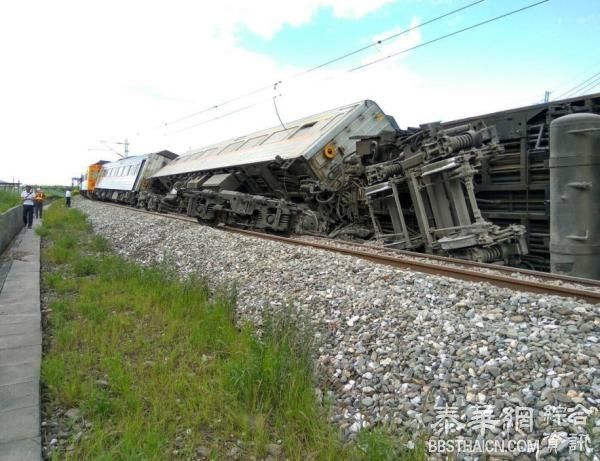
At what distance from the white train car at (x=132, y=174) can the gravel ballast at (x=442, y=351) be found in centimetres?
2293

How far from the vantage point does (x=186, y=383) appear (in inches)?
138

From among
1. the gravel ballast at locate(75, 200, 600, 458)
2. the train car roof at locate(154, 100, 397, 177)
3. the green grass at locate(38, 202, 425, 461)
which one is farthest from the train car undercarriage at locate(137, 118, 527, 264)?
the green grass at locate(38, 202, 425, 461)

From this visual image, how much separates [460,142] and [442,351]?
5.28 meters

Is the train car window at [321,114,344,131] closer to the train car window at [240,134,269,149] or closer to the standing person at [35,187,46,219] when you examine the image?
the train car window at [240,134,269,149]

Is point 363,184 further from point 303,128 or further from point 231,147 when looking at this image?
point 231,147

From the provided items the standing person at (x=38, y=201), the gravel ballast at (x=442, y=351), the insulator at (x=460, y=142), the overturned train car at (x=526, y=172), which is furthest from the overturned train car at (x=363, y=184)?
the standing person at (x=38, y=201)

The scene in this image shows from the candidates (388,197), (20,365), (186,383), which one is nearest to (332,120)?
(388,197)

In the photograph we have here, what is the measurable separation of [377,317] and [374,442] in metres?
1.63

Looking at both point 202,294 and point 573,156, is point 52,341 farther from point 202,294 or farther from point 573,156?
point 573,156

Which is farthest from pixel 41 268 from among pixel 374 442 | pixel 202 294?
pixel 374 442

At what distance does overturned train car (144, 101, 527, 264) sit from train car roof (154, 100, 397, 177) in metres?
0.04

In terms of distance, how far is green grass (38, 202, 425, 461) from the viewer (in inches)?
109

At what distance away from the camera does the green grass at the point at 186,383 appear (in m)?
2.78

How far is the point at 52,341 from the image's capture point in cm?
453
